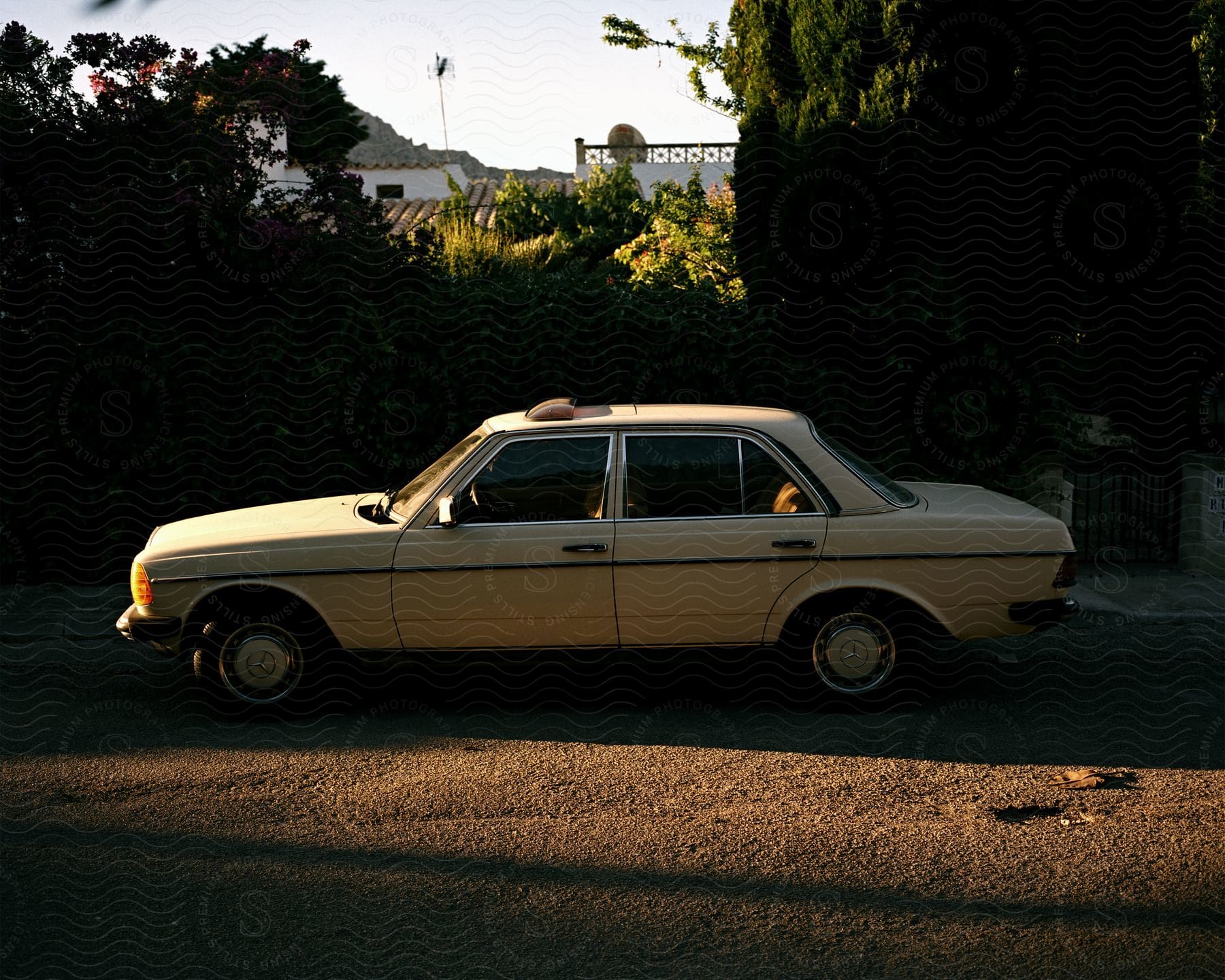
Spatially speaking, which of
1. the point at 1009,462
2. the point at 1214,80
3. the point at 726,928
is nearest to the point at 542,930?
the point at 726,928

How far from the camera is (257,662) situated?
6.21 meters

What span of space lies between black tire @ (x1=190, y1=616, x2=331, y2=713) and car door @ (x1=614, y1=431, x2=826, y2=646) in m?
1.62

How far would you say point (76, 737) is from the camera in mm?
5973

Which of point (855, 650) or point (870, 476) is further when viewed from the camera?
point (870, 476)

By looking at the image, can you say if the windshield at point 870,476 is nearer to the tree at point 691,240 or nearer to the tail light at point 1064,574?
the tail light at point 1064,574

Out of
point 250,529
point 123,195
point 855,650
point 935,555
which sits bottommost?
point 855,650

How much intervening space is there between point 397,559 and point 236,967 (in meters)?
2.71

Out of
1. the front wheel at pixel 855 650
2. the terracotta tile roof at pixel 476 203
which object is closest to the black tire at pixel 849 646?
the front wheel at pixel 855 650

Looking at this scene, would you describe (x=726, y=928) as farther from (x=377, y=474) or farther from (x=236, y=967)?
(x=377, y=474)

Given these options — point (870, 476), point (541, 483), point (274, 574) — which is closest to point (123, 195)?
point (274, 574)

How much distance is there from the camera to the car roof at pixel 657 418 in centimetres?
639

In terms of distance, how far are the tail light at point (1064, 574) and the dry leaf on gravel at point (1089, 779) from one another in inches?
43.0

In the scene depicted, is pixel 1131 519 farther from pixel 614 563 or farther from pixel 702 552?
pixel 614 563

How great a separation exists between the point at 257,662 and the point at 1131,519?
7.34 metres
